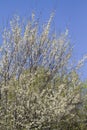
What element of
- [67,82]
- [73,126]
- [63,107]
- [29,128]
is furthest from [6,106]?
[73,126]

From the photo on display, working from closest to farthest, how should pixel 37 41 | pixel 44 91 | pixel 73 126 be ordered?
pixel 44 91 < pixel 37 41 < pixel 73 126

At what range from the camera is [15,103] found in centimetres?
1380

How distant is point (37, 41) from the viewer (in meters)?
15.2

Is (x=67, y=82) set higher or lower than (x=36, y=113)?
higher

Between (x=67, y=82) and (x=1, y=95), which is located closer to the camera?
(x=1, y=95)

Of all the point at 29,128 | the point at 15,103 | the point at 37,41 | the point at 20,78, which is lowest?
the point at 29,128

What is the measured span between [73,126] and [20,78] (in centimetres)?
692

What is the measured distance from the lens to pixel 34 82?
1460 cm

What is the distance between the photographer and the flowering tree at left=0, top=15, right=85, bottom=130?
1375 centimetres

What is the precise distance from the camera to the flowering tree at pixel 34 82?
13750 mm

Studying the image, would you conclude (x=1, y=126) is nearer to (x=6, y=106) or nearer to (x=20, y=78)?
(x=6, y=106)

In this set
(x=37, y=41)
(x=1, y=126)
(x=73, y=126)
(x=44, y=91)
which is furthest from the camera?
(x=73, y=126)

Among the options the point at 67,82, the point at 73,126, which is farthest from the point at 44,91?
the point at 73,126

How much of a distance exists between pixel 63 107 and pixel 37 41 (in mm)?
2920
